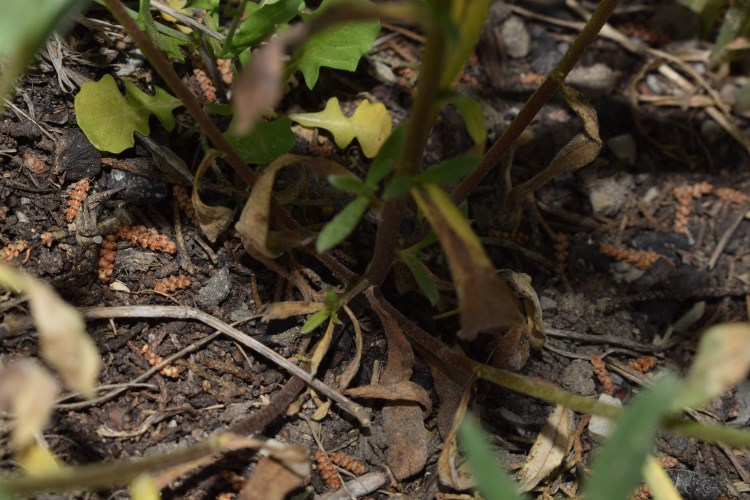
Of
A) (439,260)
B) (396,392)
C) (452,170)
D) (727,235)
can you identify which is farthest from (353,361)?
(727,235)

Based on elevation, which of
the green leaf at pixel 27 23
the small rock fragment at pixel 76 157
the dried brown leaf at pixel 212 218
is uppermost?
the green leaf at pixel 27 23

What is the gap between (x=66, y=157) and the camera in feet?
5.83

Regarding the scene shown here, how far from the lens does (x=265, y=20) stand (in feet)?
5.55

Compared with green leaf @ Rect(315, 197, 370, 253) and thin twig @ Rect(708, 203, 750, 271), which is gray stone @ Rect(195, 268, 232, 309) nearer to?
green leaf @ Rect(315, 197, 370, 253)

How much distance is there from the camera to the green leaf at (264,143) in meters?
1.76

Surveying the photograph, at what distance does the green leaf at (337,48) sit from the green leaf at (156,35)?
29cm

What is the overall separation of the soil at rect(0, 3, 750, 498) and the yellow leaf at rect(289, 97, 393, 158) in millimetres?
95

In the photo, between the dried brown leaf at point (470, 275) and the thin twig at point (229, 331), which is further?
the thin twig at point (229, 331)

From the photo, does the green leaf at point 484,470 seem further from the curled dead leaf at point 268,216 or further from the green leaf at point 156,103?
the green leaf at point 156,103

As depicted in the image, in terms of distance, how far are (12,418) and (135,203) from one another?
0.59 metres

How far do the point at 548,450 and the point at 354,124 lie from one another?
0.98m

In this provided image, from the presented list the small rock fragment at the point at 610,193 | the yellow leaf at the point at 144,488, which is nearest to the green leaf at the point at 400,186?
the yellow leaf at the point at 144,488

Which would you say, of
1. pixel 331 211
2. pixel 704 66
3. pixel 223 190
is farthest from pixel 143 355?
pixel 704 66

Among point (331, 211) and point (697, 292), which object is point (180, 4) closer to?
point (331, 211)
